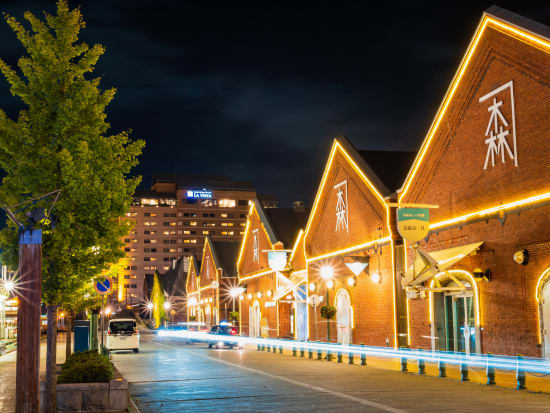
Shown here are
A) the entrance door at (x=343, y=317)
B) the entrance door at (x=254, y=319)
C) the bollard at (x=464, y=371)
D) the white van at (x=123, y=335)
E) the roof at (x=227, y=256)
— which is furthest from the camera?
the roof at (x=227, y=256)

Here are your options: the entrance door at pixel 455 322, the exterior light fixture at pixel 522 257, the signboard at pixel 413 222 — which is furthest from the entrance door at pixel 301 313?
the exterior light fixture at pixel 522 257

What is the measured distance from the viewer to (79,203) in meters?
14.4

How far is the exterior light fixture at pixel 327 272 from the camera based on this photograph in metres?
38.1

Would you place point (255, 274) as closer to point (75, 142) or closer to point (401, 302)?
point (401, 302)

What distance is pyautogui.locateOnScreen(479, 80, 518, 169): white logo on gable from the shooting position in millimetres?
22172

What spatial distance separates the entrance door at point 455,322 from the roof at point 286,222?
26603 millimetres

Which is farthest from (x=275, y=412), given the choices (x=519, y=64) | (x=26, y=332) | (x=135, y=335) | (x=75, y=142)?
(x=135, y=335)

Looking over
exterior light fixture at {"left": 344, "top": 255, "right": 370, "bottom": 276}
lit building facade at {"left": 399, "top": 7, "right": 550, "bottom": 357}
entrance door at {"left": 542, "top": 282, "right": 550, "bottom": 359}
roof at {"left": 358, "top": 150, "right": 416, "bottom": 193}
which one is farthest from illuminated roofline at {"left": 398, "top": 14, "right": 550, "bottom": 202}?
entrance door at {"left": 542, "top": 282, "right": 550, "bottom": 359}

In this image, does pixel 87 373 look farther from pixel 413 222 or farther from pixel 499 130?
pixel 499 130

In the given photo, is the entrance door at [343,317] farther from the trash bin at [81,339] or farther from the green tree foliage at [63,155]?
the green tree foliage at [63,155]

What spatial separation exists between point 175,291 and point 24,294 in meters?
102

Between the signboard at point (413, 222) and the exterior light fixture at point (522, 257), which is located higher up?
the signboard at point (413, 222)

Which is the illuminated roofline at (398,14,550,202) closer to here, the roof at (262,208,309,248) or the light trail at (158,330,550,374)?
the light trail at (158,330,550,374)

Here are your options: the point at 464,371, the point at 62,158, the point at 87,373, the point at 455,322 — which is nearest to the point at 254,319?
the point at 455,322
